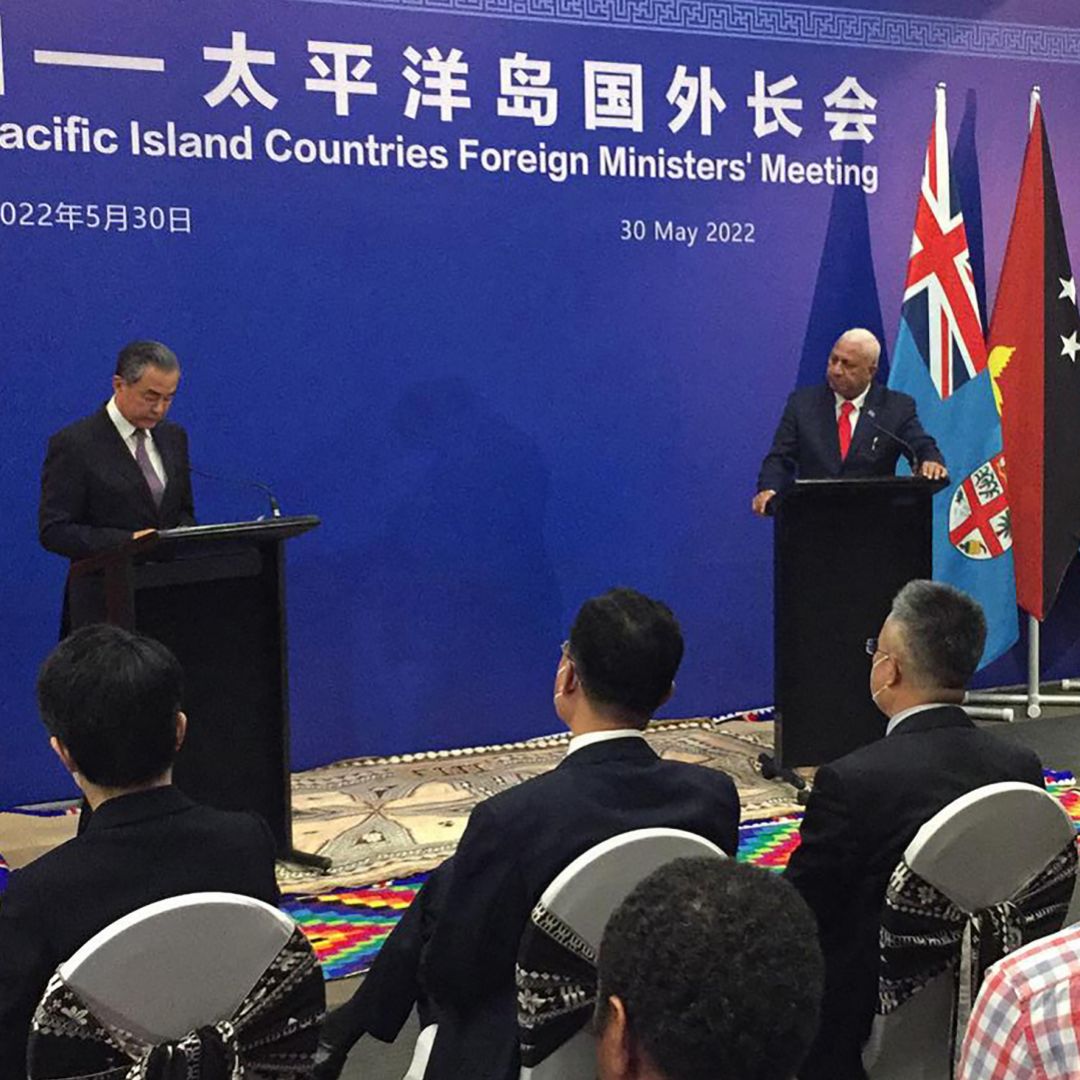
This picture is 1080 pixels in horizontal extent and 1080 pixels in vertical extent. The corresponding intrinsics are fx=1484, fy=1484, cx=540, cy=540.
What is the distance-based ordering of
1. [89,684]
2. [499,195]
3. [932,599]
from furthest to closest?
1. [499,195]
2. [932,599]
3. [89,684]

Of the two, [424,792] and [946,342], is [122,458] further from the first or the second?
[946,342]

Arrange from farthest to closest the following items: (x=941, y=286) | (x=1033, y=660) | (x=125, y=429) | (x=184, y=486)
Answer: (x=1033, y=660) < (x=941, y=286) < (x=184, y=486) < (x=125, y=429)

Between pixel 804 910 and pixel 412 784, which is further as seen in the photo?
pixel 412 784

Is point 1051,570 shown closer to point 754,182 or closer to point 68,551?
point 754,182

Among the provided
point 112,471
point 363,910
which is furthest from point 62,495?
point 363,910

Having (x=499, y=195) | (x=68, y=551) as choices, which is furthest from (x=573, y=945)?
(x=499, y=195)

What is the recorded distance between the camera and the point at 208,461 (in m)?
4.96

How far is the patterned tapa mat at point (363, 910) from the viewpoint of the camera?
3447mm

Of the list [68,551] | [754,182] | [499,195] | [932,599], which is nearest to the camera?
[932,599]

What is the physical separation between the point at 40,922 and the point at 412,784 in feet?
10.9

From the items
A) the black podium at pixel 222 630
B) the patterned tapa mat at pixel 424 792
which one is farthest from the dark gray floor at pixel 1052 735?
the black podium at pixel 222 630

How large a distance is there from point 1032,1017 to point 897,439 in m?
4.03

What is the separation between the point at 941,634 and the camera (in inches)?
99.0

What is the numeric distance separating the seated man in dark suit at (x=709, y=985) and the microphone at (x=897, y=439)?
402 centimetres
